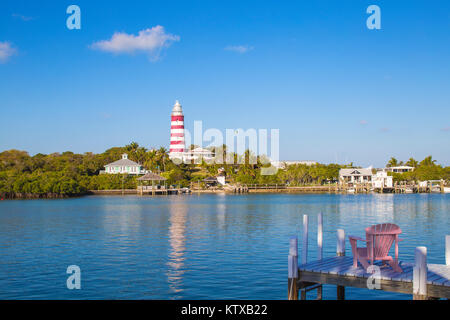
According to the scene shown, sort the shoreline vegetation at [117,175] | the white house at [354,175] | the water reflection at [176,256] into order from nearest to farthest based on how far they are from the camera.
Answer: the water reflection at [176,256], the shoreline vegetation at [117,175], the white house at [354,175]

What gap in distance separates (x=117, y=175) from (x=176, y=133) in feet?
84.4

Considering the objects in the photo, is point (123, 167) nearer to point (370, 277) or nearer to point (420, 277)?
point (370, 277)

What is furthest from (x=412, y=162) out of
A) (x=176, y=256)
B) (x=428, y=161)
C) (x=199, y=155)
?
(x=176, y=256)

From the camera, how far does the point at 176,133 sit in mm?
125750


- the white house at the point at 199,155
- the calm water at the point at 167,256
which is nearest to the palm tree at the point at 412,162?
the white house at the point at 199,155

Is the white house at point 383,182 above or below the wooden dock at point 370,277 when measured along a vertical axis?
above

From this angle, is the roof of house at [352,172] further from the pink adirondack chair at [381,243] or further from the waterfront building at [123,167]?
the pink adirondack chair at [381,243]

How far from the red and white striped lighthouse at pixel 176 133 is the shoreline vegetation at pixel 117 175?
3579mm

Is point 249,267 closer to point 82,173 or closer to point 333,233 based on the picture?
point 333,233

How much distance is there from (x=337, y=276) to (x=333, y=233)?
18948 millimetres

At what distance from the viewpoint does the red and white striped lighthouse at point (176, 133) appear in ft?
411

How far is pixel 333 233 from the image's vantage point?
2967 cm

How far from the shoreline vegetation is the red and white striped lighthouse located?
11.7 ft

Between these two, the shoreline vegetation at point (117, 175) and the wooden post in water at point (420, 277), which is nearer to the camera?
the wooden post in water at point (420, 277)
